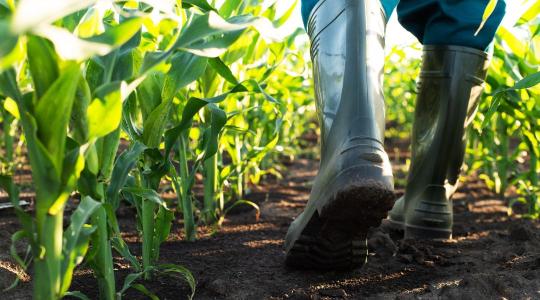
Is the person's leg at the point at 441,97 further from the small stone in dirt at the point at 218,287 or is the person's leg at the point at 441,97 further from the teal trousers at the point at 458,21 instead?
the small stone in dirt at the point at 218,287

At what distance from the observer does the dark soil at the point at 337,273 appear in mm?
1376

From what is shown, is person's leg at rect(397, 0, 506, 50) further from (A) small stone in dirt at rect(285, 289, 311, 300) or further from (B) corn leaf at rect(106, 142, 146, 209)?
(B) corn leaf at rect(106, 142, 146, 209)

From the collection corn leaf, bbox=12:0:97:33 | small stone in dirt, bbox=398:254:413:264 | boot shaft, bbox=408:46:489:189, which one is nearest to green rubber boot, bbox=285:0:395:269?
small stone in dirt, bbox=398:254:413:264

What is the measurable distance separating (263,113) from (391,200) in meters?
1.94

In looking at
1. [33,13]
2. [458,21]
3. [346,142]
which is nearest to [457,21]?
[458,21]

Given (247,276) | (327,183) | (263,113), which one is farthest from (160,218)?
(263,113)

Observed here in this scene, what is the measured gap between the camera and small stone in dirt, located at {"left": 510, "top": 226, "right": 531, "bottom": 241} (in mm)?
2004

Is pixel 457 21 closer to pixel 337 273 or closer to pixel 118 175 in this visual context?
pixel 337 273

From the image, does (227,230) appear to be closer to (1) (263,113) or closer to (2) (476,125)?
A: (1) (263,113)

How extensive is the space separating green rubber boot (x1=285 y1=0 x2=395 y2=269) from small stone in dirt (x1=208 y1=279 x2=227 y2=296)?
0.19 meters

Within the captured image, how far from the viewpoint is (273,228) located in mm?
2178

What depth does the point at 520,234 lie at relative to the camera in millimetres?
2018

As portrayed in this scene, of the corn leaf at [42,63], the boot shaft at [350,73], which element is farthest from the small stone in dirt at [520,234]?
the corn leaf at [42,63]

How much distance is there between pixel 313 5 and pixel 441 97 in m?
0.57
